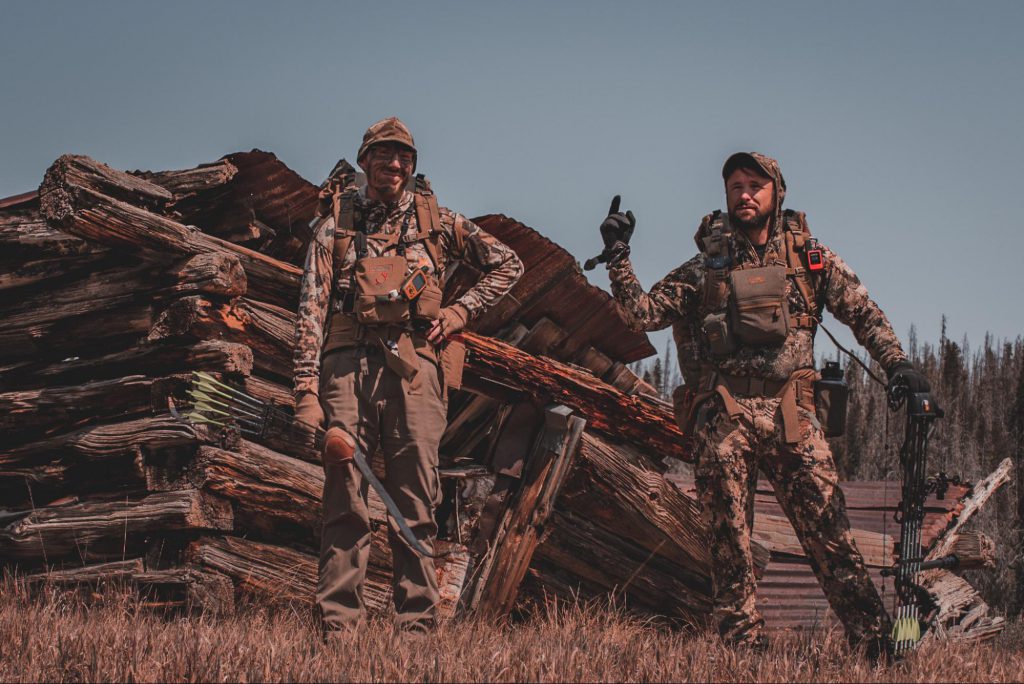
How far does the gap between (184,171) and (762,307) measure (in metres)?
4.27

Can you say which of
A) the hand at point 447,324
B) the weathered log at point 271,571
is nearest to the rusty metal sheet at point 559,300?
the hand at point 447,324

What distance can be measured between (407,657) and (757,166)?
3.05 m

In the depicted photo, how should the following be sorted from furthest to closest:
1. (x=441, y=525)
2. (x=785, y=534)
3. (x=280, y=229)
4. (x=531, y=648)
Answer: (x=785, y=534)
(x=280, y=229)
(x=441, y=525)
(x=531, y=648)

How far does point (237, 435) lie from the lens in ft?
19.6

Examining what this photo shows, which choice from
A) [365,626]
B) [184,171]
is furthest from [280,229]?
[365,626]

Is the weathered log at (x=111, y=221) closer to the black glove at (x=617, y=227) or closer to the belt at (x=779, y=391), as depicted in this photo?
the black glove at (x=617, y=227)

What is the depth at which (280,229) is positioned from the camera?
24.7ft

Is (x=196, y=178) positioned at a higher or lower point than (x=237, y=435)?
higher

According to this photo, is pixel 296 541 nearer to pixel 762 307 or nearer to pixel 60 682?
pixel 60 682

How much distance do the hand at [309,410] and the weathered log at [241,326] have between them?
1696 mm

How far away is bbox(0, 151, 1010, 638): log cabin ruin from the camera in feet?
19.4

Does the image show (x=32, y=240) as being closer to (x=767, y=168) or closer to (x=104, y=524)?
(x=104, y=524)

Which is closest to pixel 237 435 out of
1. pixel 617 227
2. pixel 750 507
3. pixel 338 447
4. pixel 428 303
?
pixel 338 447

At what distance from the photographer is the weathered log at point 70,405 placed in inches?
247
